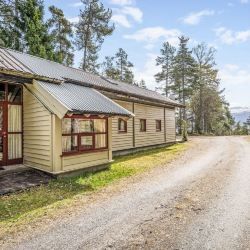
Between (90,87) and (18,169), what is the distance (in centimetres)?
616

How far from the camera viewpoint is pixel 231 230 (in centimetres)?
517

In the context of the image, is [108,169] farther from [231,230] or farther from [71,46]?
[71,46]

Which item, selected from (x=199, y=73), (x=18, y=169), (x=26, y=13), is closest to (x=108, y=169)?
(x=18, y=169)

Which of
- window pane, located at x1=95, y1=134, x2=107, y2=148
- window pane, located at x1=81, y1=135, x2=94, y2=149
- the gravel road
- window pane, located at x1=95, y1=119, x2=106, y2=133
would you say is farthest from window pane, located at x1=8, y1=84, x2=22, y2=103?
the gravel road

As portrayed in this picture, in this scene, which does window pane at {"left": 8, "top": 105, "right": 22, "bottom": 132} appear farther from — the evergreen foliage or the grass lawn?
the evergreen foliage

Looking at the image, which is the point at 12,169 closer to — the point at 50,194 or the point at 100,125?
the point at 50,194

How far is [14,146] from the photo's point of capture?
10461mm

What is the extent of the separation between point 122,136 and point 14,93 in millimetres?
8203

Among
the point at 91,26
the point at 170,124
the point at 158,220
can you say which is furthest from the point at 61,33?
the point at 158,220

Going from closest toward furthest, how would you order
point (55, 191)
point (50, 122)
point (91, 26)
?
point (55, 191) → point (50, 122) → point (91, 26)

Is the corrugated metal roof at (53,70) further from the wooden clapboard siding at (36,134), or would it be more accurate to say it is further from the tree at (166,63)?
the tree at (166,63)

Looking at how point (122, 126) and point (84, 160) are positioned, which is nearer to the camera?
point (84, 160)

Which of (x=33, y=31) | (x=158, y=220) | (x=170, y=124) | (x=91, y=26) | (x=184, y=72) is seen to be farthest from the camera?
(x=184, y=72)

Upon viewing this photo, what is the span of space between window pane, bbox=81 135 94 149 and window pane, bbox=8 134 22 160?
273cm
